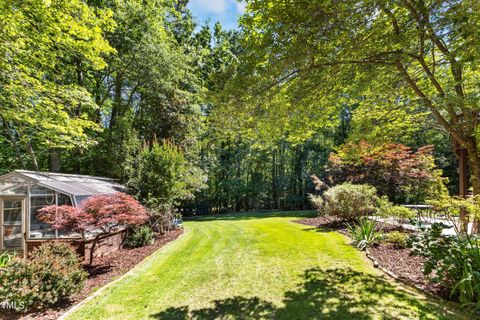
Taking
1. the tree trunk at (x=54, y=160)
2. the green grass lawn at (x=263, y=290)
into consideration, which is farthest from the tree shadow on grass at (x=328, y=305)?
the tree trunk at (x=54, y=160)

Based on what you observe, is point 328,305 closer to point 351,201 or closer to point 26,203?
point 351,201

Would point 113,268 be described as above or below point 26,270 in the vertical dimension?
below

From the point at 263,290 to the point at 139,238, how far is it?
6.21 meters

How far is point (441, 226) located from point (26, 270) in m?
7.99

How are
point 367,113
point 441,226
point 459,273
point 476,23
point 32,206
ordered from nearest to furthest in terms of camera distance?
point 476,23 < point 459,273 < point 441,226 < point 367,113 < point 32,206

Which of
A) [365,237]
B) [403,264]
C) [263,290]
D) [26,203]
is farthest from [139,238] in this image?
[403,264]

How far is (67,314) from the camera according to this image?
14.4 ft

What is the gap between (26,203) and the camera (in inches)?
313

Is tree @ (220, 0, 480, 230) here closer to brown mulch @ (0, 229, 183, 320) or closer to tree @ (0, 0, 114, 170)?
brown mulch @ (0, 229, 183, 320)

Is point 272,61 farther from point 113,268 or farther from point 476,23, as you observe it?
point 113,268

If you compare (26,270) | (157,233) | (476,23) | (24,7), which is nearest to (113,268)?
(26,270)

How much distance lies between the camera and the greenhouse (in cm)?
785

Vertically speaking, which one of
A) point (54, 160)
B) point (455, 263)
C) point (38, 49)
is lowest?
point (455, 263)

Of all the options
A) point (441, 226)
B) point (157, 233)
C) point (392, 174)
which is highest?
point (392, 174)
